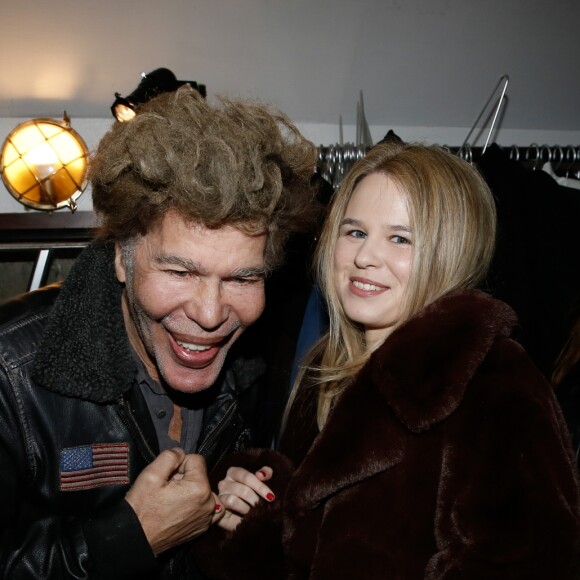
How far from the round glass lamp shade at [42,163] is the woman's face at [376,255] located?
56.4 inches

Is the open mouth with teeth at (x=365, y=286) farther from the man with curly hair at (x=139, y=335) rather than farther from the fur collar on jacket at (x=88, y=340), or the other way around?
the fur collar on jacket at (x=88, y=340)

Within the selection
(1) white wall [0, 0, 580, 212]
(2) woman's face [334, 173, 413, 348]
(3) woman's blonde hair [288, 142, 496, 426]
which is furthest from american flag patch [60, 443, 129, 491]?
(1) white wall [0, 0, 580, 212]

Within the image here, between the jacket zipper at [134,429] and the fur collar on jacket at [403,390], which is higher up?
the fur collar on jacket at [403,390]

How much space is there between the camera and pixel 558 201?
2131 mm

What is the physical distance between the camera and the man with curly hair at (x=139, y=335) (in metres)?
1.53

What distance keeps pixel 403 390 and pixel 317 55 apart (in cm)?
206

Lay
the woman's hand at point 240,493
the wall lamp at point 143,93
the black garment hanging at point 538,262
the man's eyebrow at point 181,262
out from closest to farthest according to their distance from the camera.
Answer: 1. the man's eyebrow at point 181,262
2. the woman's hand at point 240,493
3. the black garment hanging at point 538,262
4. the wall lamp at point 143,93

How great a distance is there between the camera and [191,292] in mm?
1648

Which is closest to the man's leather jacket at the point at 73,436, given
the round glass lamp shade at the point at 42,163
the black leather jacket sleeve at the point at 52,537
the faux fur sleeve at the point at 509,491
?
the black leather jacket sleeve at the point at 52,537

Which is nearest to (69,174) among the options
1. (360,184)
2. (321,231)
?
(321,231)

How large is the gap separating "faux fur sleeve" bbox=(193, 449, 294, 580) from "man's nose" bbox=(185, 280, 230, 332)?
515mm

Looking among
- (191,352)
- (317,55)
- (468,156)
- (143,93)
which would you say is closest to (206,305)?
(191,352)

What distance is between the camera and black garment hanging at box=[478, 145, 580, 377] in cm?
210

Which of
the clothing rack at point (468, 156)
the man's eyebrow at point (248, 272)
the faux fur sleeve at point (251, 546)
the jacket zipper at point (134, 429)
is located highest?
the clothing rack at point (468, 156)
